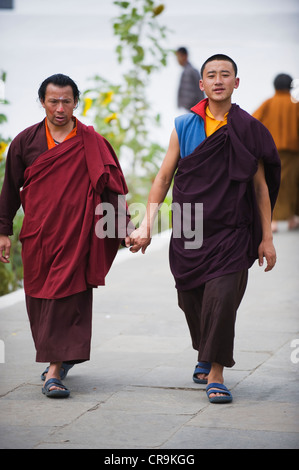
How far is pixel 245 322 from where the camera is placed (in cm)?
589

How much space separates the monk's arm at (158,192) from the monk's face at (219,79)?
272mm

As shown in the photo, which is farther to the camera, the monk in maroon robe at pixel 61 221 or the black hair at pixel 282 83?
the black hair at pixel 282 83

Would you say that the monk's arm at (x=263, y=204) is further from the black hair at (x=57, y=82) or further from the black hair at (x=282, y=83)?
the black hair at (x=282, y=83)

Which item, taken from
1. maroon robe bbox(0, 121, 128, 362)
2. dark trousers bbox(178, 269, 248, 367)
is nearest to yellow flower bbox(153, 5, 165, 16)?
maroon robe bbox(0, 121, 128, 362)

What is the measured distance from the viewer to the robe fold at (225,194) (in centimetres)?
425

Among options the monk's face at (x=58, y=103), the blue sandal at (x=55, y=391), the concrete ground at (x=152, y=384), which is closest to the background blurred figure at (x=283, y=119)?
the concrete ground at (x=152, y=384)

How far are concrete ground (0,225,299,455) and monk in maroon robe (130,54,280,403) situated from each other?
250mm

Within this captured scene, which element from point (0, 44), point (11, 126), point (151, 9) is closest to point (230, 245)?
point (11, 126)

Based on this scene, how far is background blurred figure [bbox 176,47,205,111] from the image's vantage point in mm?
11828

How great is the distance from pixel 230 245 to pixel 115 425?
103cm

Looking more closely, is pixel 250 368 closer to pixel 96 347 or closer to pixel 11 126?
pixel 96 347

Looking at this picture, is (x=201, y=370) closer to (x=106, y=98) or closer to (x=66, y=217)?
(x=66, y=217)

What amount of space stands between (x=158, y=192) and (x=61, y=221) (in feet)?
1.70
